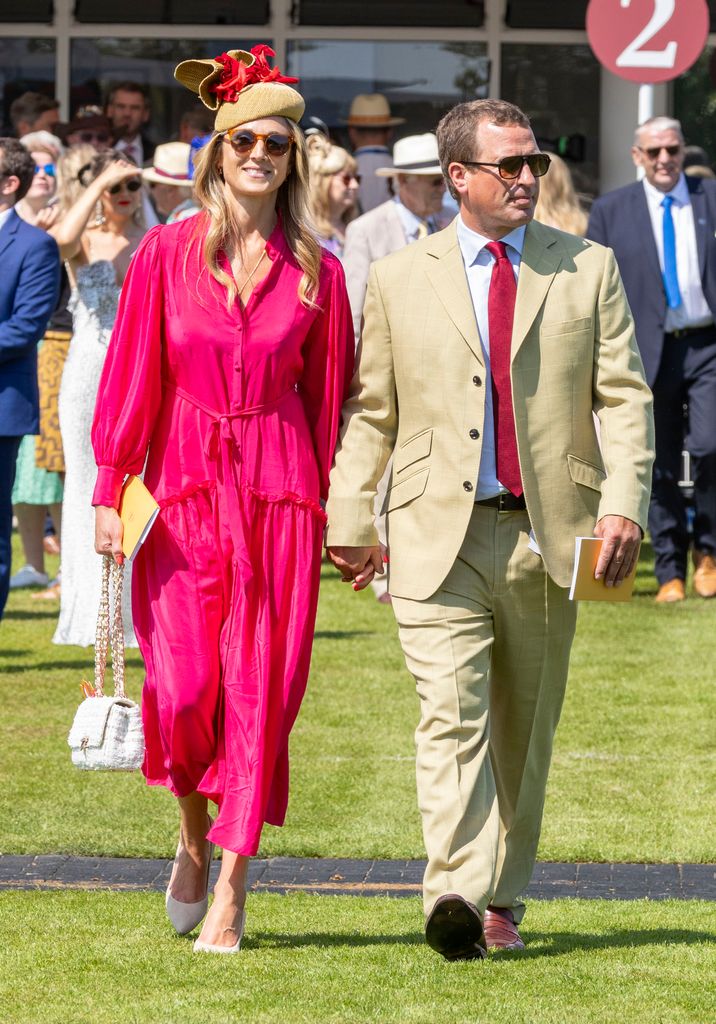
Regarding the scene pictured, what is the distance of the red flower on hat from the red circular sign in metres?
6.85

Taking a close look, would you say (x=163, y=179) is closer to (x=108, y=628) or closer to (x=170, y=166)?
(x=170, y=166)

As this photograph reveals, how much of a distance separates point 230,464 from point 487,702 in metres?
0.88

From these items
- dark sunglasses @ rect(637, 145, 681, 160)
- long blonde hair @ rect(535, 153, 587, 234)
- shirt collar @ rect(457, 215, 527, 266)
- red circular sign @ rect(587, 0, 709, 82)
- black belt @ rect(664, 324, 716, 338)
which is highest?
red circular sign @ rect(587, 0, 709, 82)

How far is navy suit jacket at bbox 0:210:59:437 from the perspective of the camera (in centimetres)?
932

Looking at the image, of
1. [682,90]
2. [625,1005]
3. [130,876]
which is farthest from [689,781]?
[682,90]

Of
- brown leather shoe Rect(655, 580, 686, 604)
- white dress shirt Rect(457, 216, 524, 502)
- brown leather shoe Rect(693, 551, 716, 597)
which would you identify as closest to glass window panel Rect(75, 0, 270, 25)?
brown leather shoe Rect(693, 551, 716, 597)

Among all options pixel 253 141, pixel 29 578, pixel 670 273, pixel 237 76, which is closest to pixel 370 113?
pixel 670 273

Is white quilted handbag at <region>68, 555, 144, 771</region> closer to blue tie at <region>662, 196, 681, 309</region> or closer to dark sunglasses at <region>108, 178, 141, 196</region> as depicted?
dark sunglasses at <region>108, 178, 141, 196</region>

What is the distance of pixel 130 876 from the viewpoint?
6.31 metres

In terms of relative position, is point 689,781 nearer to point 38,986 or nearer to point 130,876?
point 130,876

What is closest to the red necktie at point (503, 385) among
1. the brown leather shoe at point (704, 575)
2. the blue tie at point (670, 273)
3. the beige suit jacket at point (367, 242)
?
the beige suit jacket at point (367, 242)

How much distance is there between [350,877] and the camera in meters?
6.35

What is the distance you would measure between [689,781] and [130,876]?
2.22m

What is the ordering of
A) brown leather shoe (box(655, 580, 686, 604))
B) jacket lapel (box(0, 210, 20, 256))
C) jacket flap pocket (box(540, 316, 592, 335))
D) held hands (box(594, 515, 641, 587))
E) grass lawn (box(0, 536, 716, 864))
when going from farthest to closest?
brown leather shoe (box(655, 580, 686, 604)) → jacket lapel (box(0, 210, 20, 256)) → grass lawn (box(0, 536, 716, 864)) → jacket flap pocket (box(540, 316, 592, 335)) → held hands (box(594, 515, 641, 587))
